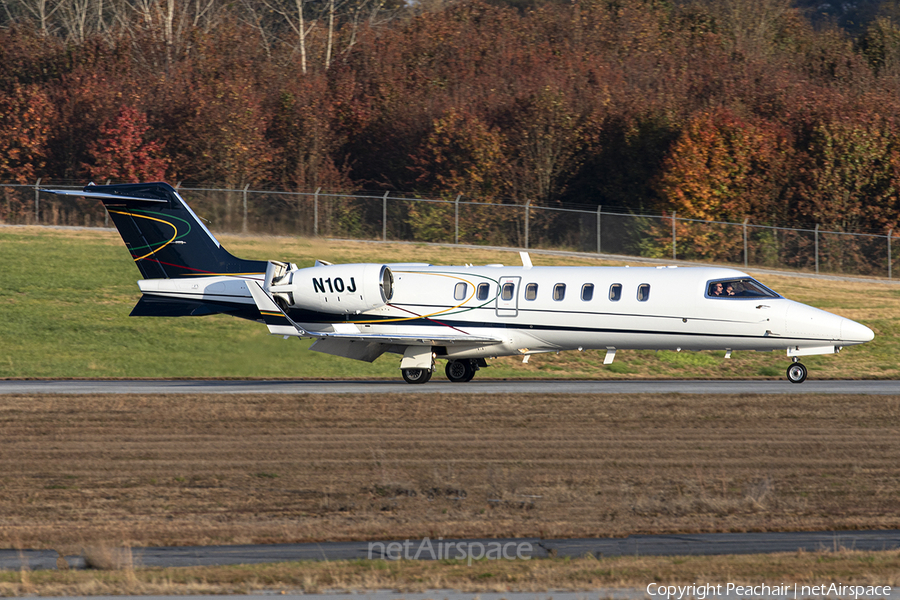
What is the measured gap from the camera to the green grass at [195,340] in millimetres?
29938

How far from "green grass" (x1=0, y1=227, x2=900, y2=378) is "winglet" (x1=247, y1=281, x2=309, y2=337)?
1.36 meters

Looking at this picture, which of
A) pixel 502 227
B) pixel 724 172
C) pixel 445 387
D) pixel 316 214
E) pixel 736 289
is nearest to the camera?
pixel 736 289

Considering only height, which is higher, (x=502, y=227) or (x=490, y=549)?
(x=502, y=227)

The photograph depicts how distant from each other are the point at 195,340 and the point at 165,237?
6732 millimetres

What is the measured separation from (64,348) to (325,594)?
25672mm

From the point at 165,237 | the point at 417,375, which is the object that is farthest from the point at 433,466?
the point at 165,237

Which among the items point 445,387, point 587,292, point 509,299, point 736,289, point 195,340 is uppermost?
point 736,289

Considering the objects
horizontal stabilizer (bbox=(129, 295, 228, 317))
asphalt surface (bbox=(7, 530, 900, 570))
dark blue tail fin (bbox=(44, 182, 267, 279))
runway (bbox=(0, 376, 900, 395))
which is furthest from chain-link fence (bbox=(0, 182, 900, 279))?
asphalt surface (bbox=(7, 530, 900, 570))

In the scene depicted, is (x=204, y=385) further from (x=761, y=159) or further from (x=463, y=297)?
(x=761, y=159)

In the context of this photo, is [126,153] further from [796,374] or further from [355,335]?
[796,374]

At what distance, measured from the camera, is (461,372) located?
27.5 meters

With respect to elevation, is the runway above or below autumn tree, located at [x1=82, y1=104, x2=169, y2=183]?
below

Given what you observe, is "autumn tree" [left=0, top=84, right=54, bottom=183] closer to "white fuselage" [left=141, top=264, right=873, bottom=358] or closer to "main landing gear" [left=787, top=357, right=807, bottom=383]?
"white fuselage" [left=141, top=264, right=873, bottom=358]

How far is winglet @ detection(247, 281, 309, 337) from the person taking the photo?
25375 mm
